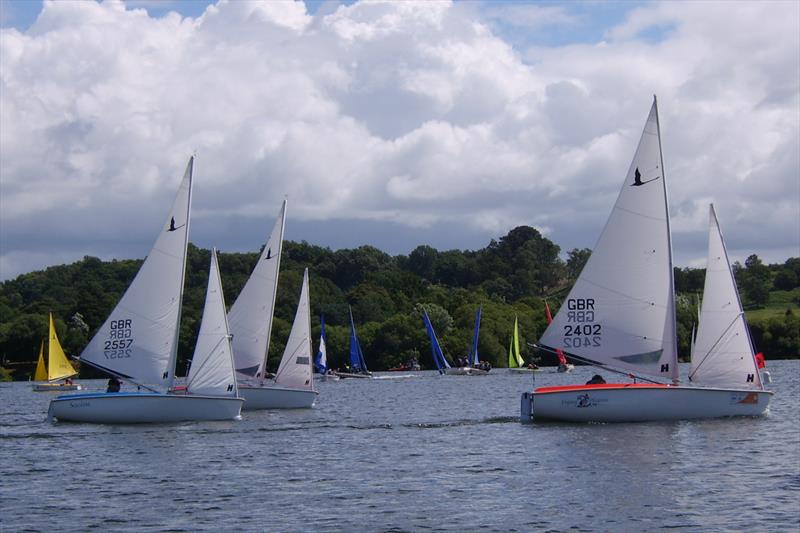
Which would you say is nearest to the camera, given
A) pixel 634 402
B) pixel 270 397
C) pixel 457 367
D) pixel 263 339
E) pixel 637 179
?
pixel 634 402

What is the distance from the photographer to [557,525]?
20719 millimetres

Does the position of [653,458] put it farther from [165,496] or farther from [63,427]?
[63,427]

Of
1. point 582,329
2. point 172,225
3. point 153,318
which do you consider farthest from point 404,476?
point 172,225

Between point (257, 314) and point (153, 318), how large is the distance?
8904mm

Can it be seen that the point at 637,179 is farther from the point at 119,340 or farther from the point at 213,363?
the point at 119,340

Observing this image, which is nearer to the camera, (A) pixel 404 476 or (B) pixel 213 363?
(A) pixel 404 476

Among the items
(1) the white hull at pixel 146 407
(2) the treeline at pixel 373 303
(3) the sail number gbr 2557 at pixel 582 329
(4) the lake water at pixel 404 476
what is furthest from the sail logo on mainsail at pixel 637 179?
(2) the treeline at pixel 373 303

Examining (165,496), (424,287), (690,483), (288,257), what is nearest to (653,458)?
(690,483)

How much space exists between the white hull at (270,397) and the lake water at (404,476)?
3.67 m

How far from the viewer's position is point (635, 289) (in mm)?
36469

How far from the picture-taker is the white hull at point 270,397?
152 feet

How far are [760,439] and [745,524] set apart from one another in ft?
41.6

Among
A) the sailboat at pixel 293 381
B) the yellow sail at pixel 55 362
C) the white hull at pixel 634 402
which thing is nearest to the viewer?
the white hull at pixel 634 402

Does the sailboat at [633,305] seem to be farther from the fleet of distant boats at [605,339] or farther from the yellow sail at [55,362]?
the yellow sail at [55,362]
